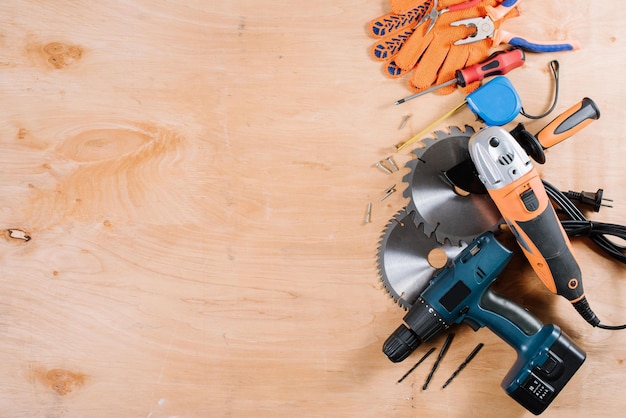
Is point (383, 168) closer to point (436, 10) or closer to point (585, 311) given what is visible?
point (436, 10)

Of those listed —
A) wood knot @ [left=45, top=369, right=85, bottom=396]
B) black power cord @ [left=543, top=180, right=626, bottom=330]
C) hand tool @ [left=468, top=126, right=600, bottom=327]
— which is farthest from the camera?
wood knot @ [left=45, top=369, right=85, bottom=396]

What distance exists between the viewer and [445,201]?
1193 mm

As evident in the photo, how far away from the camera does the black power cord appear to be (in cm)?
115

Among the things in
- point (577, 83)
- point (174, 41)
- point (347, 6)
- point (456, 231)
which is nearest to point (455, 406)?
point (456, 231)

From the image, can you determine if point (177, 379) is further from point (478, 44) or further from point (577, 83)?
point (577, 83)

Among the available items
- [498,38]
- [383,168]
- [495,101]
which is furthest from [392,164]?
[498,38]

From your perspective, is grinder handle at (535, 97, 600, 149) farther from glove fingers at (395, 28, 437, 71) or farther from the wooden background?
glove fingers at (395, 28, 437, 71)

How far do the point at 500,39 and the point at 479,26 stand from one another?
60 millimetres

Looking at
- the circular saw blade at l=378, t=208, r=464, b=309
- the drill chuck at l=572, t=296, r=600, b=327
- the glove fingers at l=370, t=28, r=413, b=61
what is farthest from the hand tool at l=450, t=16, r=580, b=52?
the drill chuck at l=572, t=296, r=600, b=327

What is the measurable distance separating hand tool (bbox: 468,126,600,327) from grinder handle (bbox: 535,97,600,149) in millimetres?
104

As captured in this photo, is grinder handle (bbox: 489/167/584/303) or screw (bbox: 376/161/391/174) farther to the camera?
screw (bbox: 376/161/391/174)

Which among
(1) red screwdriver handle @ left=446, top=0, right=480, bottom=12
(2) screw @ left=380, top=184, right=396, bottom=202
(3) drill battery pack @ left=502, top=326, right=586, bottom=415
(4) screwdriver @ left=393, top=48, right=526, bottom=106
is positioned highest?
(1) red screwdriver handle @ left=446, top=0, right=480, bottom=12

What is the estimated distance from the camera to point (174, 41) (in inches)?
49.8

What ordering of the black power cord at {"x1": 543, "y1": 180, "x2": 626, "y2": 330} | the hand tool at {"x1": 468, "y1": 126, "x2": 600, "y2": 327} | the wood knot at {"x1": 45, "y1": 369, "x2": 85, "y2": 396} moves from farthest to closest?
1. the wood knot at {"x1": 45, "y1": 369, "x2": 85, "y2": 396}
2. the black power cord at {"x1": 543, "y1": 180, "x2": 626, "y2": 330}
3. the hand tool at {"x1": 468, "y1": 126, "x2": 600, "y2": 327}
